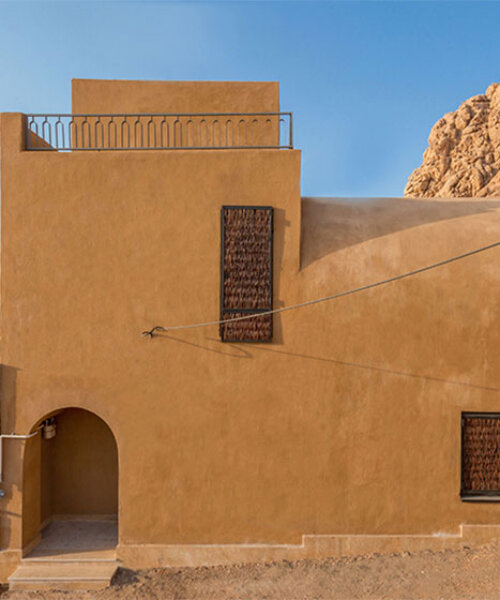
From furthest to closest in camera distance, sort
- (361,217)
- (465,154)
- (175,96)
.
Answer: (465,154), (175,96), (361,217)

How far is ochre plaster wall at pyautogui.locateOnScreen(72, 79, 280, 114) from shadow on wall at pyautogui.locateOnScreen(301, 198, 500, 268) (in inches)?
105

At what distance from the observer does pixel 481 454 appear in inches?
257

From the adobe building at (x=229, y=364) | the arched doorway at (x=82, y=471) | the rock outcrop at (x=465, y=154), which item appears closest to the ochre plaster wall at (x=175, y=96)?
the adobe building at (x=229, y=364)

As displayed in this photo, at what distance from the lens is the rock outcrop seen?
80.0ft

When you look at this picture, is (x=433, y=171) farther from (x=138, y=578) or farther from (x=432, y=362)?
(x=138, y=578)

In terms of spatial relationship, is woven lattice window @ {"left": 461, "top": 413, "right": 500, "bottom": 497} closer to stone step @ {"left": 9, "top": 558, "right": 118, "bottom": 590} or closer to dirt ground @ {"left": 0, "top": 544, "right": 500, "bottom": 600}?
dirt ground @ {"left": 0, "top": 544, "right": 500, "bottom": 600}

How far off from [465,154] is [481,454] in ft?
84.6

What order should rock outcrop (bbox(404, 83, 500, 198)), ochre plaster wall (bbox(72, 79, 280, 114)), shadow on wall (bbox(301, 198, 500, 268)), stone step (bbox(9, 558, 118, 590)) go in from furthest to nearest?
rock outcrop (bbox(404, 83, 500, 198)) → ochre plaster wall (bbox(72, 79, 280, 114)) → shadow on wall (bbox(301, 198, 500, 268)) → stone step (bbox(9, 558, 118, 590))

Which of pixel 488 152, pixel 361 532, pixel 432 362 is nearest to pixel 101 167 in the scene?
pixel 432 362

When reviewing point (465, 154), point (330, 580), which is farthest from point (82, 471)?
point (465, 154)

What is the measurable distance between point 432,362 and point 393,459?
1795mm

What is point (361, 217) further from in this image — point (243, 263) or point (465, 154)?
point (465, 154)

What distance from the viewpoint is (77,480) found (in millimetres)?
7594

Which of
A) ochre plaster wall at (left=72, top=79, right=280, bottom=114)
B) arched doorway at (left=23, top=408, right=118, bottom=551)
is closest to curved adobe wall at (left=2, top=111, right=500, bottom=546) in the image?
arched doorway at (left=23, top=408, right=118, bottom=551)
